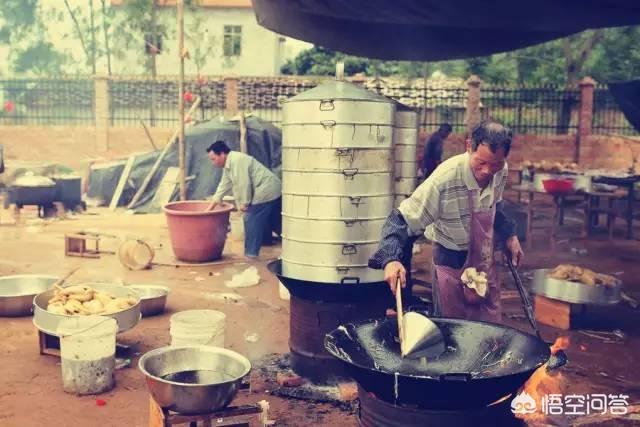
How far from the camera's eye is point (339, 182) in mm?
4785

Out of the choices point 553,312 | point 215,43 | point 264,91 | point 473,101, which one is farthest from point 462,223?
point 215,43

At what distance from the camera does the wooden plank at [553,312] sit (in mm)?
6797

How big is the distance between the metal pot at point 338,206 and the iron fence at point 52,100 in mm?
16129

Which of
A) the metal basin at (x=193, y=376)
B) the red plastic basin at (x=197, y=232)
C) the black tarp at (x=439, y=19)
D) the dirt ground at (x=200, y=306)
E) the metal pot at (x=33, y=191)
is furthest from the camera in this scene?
the metal pot at (x=33, y=191)

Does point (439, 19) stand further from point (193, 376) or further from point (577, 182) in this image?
point (577, 182)

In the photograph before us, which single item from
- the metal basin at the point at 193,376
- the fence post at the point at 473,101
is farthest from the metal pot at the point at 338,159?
the fence post at the point at 473,101

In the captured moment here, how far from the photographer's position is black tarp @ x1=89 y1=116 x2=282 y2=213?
14234mm

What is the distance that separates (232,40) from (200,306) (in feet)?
87.7

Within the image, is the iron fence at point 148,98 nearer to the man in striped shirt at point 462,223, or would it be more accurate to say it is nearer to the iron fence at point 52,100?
the iron fence at point 52,100

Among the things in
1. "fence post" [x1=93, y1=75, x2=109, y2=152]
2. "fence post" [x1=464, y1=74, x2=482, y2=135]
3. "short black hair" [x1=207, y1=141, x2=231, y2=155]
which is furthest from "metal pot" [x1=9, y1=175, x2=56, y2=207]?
"fence post" [x1=464, y1=74, x2=482, y2=135]

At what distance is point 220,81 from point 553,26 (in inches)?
516

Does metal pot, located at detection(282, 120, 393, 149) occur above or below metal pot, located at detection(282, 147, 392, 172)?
above

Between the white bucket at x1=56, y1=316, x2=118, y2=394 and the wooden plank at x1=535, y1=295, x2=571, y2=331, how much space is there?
174 inches

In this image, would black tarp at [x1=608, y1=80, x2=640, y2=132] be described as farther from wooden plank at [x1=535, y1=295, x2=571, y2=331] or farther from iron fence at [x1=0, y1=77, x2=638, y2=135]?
iron fence at [x1=0, y1=77, x2=638, y2=135]
